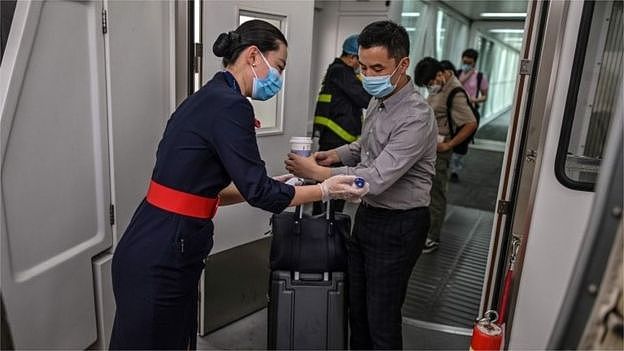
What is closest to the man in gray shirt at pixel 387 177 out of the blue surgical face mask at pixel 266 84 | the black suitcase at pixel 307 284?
the black suitcase at pixel 307 284

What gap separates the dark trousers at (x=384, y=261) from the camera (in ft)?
5.93

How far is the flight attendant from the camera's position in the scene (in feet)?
4.42

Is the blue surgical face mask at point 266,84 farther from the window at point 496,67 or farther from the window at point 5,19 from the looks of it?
the window at point 496,67

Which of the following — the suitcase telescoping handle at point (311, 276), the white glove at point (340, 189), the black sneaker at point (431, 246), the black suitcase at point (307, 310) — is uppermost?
the white glove at point (340, 189)

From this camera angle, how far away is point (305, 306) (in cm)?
183

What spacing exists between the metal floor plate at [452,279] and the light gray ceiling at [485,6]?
3.49m

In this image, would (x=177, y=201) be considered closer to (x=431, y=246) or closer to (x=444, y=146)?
(x=444, y=146)

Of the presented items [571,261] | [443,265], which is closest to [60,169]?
[571,261]

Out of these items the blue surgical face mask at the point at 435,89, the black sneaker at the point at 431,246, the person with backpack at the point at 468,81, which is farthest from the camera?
the person with backpack at the point at 468,81

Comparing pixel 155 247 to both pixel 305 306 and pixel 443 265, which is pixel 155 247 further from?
pixel 443 265

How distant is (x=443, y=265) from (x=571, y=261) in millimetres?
2165

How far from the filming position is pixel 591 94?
136 centimetres

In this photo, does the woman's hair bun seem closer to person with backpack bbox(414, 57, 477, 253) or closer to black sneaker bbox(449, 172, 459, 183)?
person with backpack bbox(414, 57, 477, 253)

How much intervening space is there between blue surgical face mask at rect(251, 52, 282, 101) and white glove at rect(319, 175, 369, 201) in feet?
1.19
